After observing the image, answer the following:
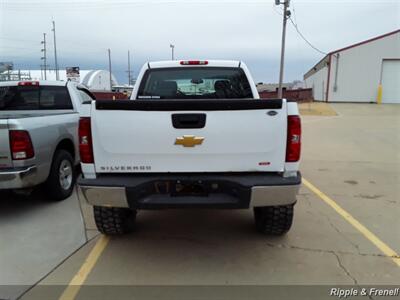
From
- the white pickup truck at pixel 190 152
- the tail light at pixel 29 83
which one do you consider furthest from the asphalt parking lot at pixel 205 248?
the tail light at pixel 29 83

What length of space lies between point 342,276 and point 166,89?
10.3 ft

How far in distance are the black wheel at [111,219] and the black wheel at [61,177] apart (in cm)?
155

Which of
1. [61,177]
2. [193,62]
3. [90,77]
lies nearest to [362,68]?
[193,62]

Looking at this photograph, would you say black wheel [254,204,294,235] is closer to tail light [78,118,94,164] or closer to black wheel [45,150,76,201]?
tail light [78,118,94,164]

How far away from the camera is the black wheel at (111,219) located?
12.4 feet

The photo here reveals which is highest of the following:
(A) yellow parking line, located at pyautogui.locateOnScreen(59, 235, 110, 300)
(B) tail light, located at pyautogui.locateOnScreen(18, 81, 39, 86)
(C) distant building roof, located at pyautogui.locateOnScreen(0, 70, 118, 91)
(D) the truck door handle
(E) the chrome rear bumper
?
(C) distant building roof, located at pyautogui.locateOnScreen(0, 70, 118, 91)

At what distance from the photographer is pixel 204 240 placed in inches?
157

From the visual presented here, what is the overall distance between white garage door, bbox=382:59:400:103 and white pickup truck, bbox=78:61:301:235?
26.9 m

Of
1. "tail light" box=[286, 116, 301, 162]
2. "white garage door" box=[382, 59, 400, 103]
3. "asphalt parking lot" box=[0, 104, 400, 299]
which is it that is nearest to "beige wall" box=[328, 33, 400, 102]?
"white garage door" box=[382, 59, 400, 103]

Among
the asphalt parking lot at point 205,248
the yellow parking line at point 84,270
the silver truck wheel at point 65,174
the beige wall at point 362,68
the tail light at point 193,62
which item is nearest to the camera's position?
the yellow parking line at point 84,270

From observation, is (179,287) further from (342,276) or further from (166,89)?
(166,89)

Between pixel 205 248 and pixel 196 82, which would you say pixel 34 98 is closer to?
pixel 196 82

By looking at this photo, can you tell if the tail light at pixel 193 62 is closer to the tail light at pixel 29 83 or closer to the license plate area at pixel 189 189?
the license plate area at pixel 189 189

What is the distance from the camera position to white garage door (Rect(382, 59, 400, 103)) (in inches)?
1013
